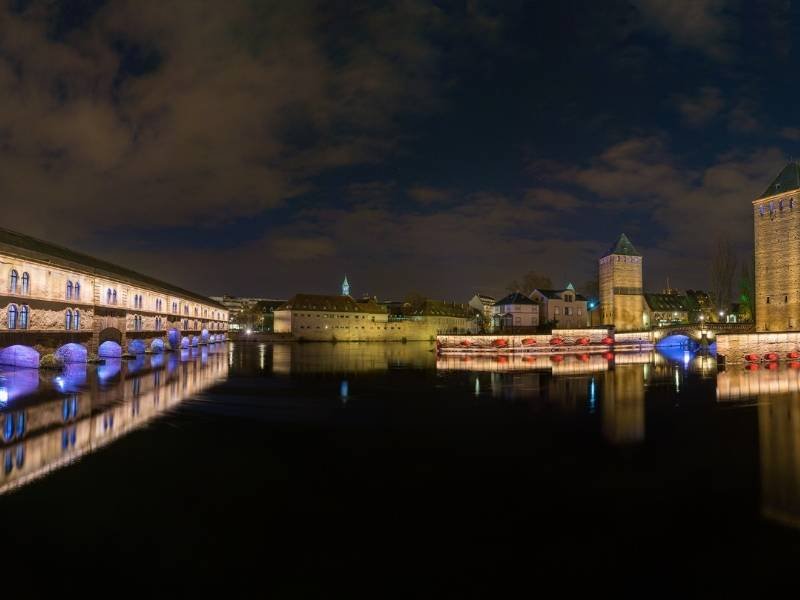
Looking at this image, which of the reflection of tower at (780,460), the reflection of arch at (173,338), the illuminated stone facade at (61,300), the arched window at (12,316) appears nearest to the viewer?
the reflection of tower at (780,460)

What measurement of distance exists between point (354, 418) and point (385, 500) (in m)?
7.27

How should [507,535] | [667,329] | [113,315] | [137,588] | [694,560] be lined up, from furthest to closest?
[667,329], [113,315], [507,535], [694,560], [137,588]

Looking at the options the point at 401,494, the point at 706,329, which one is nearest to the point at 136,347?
the point at 401,494

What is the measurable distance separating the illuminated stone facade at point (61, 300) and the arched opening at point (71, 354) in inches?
18.4

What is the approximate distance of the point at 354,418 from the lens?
15.1 meters

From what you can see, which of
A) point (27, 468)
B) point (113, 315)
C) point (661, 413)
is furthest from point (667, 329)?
point (27, 468)

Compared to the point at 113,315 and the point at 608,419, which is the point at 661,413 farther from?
the point at 113,315

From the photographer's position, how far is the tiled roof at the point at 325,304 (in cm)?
9219

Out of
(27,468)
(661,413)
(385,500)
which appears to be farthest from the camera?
(661,413)

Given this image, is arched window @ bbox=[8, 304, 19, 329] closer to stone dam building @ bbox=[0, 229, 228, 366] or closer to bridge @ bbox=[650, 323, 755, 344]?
stone dam building @ bbox=[0, 229, 228, 366]

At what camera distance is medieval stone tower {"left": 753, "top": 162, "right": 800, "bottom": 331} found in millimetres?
40375

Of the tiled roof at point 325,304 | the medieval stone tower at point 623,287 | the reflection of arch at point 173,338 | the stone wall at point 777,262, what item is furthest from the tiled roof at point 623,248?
the reflection of arch at point 173,338

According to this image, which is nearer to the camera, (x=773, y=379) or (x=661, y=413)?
(x=661, y=413)

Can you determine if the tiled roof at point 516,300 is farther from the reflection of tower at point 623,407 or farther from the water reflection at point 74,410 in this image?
the water reflection at point 74,410
